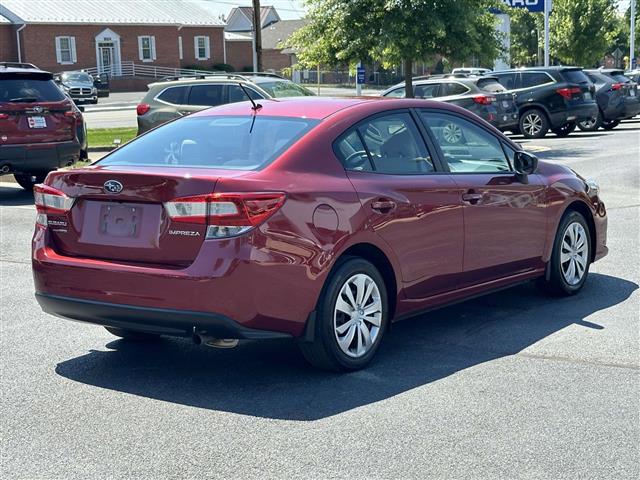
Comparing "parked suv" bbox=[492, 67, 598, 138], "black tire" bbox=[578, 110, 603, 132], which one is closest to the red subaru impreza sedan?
"parked suv" bbox=[492, 67, 598, 138]

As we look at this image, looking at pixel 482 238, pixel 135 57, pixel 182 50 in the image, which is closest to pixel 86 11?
pixel 135 57

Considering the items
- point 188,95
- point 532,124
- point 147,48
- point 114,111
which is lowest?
point 114,111

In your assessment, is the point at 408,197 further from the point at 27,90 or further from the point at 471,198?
the point at 27,90

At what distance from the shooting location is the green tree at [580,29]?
55.5 m

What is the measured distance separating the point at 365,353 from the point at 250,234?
46.1 inches

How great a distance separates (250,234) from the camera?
5.54 metres

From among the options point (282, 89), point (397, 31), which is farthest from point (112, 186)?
point (397, 31)

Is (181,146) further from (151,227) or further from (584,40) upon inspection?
(584,40)

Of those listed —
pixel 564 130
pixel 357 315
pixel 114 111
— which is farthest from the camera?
pixel 114 111

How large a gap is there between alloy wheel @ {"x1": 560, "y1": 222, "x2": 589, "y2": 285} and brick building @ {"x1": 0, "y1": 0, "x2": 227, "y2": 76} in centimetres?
6064

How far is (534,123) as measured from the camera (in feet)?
87.6

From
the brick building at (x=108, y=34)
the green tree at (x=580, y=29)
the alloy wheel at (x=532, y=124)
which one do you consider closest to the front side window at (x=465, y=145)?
the alloy wheel at (x=532, y=124)

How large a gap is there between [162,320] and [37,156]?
380 inches

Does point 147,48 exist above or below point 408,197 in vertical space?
above
